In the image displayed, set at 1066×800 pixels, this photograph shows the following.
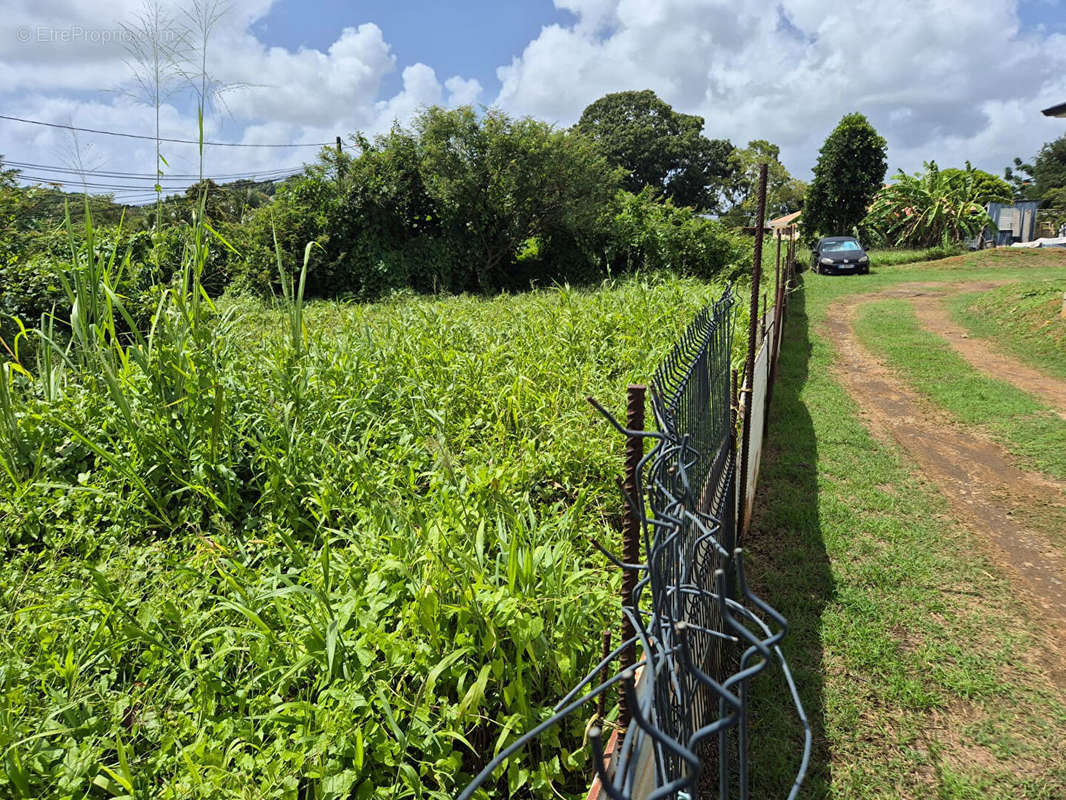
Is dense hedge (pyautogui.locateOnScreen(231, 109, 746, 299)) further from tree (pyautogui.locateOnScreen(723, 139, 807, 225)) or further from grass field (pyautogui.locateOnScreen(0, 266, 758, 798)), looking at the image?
tree (pyautogui.locateOnScreen(723, 139, 807, 225))

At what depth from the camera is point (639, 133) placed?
4441 centimetres

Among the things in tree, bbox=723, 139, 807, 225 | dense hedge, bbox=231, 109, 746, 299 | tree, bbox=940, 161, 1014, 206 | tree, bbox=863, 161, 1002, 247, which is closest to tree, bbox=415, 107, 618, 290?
dense hedge, bbox=231, 109, 746, 299

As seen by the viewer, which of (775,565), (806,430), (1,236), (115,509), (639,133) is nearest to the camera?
(115,509)

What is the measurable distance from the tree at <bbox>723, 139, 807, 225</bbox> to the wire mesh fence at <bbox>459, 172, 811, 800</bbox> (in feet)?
122

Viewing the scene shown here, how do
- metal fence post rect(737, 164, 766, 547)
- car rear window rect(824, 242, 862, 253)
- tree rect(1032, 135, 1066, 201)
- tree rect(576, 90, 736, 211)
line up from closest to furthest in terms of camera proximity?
metal fence post rect(737, 164, 766, 547), car rear window rect(824, 242, 862, 253), tree rect(576, 90, 736, 211), tree rect(1032, 135, 1066, 201)

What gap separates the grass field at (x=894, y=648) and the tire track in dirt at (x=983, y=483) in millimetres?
120

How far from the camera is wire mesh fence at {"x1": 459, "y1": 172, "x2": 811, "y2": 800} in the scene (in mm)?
870

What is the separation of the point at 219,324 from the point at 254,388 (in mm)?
927

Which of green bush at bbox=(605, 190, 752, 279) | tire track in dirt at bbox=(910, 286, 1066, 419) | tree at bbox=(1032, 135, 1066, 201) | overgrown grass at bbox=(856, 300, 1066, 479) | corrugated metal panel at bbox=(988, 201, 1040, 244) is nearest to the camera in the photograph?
overgrown grass at bbox=(856, 300, 1066, 479)

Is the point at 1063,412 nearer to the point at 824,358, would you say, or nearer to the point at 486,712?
the point at 824,358

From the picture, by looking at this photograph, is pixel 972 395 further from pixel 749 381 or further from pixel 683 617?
pixel 683 617

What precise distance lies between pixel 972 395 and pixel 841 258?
41.0ft

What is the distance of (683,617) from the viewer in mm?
1537

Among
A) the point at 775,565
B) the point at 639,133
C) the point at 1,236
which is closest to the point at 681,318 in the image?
the point at 775,565
